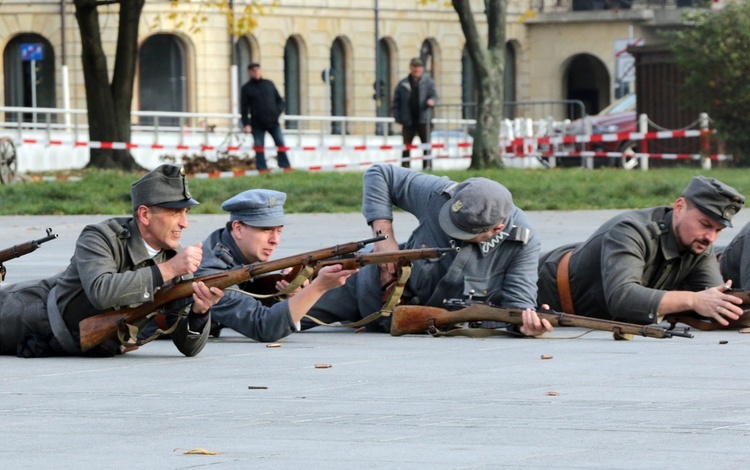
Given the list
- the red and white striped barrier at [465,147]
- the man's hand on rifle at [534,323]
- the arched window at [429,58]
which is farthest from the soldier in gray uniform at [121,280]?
the arched window at [429,58]

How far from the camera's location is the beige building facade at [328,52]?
53281 mm

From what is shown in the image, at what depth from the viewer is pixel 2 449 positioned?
6598 millimetres

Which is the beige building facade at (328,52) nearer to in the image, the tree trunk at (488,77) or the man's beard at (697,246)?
the tree trunk at (488,77)

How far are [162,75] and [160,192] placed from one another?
46214 mm

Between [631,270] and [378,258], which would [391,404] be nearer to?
[378,258]

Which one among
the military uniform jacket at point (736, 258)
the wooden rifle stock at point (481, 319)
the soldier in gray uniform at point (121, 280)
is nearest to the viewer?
the soldier in gray uniform at point (121, 280)

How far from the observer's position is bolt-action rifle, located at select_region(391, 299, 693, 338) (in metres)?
9.92

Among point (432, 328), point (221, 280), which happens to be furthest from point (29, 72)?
point (221, 280)

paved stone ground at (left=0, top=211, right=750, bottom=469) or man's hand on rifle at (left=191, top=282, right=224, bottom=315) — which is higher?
man's hand on rifle at (left=191, top=282, right=224, bottom=315)

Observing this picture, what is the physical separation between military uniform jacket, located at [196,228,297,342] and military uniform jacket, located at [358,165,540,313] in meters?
0.87

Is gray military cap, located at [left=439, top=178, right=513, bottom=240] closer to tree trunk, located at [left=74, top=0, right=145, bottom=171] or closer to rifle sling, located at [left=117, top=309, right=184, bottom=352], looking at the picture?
rifle sling, located at [left=117, top=309, right=184, bottom=352]

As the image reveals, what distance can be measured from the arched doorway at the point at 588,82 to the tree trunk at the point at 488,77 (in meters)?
33.6

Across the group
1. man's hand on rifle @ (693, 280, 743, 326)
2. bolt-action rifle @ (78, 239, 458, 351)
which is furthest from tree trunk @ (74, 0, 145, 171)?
bolt-action rifle @ (78, 239, 458, 351)

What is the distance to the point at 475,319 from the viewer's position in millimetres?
10422
